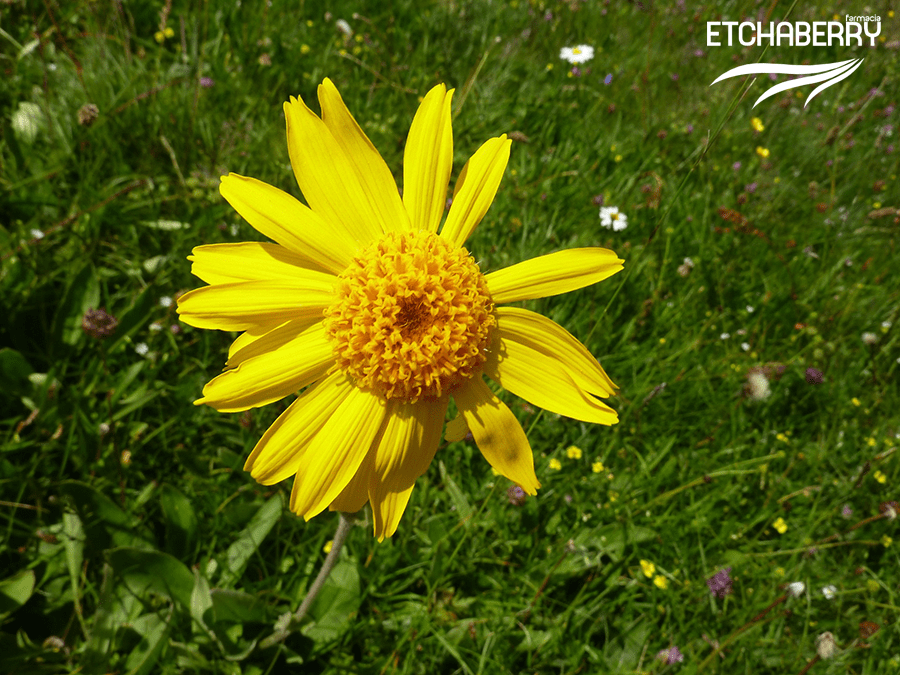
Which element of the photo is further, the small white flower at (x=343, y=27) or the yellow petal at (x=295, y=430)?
the small white flower at (x=343, y=27)

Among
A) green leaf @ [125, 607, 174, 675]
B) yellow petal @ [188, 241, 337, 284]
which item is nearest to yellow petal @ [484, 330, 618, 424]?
yellow petal @ [188, 241, 337, 284]

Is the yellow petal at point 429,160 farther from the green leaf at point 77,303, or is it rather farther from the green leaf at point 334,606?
the green leaf at point 77,303

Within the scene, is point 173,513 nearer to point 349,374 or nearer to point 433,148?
point 349,374

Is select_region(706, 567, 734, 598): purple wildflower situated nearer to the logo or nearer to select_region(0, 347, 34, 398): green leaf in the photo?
select_region(0, 347, 34, 398): green leaf

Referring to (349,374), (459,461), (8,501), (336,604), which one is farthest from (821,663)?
(8,501)

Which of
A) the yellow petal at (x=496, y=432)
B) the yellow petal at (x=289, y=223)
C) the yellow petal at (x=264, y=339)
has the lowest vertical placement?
the yellow petal at (x=496, y=432)

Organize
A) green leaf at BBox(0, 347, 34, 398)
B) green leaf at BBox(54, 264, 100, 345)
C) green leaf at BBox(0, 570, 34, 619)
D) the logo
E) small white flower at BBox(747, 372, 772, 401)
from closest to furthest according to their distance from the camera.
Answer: green leaf at BBox(0, 570, 34, 619) < green leaf at BBox(0, 347, 34, 398) < green leaf at BBox(54, 264, 100, 345) < small white flower at BBox(747, 372, 772, 401) < the logo

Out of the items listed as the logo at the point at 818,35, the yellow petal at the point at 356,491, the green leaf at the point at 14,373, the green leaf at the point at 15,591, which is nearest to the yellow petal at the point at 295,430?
the yellow petal at the point at 356,491

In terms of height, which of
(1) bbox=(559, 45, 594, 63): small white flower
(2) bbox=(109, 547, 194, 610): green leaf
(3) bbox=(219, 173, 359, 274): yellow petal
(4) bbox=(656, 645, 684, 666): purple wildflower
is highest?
(1) bbox=(559, 45, 594, 63): small white flower
